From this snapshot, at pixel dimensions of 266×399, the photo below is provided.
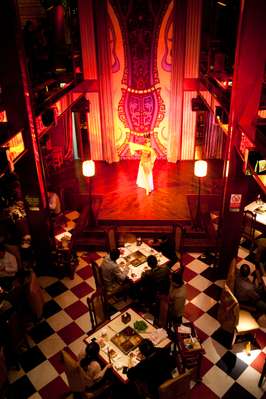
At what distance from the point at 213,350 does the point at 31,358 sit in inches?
113

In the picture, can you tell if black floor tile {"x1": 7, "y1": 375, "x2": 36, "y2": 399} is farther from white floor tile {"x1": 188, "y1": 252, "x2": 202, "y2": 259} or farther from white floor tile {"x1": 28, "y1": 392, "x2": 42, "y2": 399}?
white floor tile {"x1": 188, "y1": 252, "x2": 202, "y2": 259}

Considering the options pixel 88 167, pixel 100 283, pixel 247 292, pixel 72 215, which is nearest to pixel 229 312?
pixel 247 292

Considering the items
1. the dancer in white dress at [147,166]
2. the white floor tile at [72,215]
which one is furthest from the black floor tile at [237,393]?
the white floor tile at [72,215]

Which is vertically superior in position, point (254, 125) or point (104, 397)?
point (254, 125)

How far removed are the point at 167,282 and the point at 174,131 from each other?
576cm

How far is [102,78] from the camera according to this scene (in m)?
10.0

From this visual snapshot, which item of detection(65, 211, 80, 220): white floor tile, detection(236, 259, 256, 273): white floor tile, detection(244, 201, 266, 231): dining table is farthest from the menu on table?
detection(65, 211, 80, 220): white floor tile

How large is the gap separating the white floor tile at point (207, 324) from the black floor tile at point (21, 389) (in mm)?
2789

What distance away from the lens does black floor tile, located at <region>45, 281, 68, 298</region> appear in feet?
22.1

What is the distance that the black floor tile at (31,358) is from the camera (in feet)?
17.5

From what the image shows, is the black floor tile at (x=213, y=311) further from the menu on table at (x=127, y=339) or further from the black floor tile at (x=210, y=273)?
the menu on table at (x=127, y=339)

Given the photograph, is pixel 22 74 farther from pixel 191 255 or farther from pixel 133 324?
pixel 191 255

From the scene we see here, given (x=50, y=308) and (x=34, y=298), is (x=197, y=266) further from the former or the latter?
(x=34, y=298)

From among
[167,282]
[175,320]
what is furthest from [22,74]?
[175,320]
